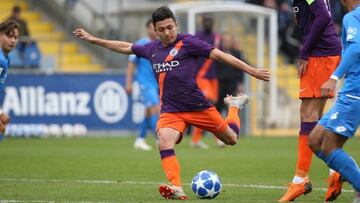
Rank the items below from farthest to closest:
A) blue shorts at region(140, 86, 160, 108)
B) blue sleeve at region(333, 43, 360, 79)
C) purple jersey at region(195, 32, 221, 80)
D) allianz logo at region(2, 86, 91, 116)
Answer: allianz logo at region(2, 86, 91, 116)
purple jersey at region(195, 32, 221, 80)
blue shorts at region(140, 86, 160, 108)
blue sleeve at region(333, 43, 360, 79)

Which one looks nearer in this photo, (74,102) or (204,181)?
(204,181)

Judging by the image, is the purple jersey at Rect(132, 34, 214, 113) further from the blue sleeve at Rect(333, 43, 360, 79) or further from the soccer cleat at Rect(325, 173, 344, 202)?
the blue sleeve at Rect(333, 43, 360, 79)

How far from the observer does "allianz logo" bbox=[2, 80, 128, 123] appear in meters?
23.4

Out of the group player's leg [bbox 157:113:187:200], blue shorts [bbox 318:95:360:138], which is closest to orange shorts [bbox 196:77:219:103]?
player's leg [bbox 157:113:187:200]

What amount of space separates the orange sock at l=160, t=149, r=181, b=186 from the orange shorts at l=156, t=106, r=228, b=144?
1.25 feet

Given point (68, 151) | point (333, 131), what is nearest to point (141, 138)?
point (68, 151)

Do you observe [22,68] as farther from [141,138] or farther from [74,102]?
[141,138]

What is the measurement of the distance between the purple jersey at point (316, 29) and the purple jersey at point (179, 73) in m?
1.19

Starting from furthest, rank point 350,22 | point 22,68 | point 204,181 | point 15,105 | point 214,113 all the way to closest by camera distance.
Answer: point 22,68, point 15,105, point 214,113, point 204,181, point 350,22

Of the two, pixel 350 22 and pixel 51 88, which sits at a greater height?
pixel 350 22

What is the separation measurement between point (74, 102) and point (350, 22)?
1565cm

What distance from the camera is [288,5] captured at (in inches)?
1145

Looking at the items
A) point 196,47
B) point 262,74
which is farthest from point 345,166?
point 196,47

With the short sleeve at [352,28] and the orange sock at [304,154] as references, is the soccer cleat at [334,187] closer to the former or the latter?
the orange sock at [304,154]
